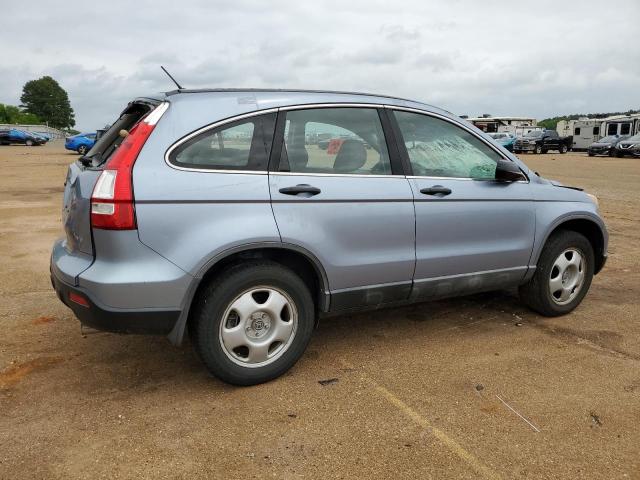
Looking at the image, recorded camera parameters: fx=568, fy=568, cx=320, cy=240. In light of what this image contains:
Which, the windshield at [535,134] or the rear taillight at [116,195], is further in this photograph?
the windshield at [535,134]

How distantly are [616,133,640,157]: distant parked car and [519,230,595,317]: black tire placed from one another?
106 feet

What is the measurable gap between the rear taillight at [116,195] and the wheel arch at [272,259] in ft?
1.61

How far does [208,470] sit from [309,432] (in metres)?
0.56

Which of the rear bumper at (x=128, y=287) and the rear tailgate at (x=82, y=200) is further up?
the rear tailgate at (x=82, y=200)

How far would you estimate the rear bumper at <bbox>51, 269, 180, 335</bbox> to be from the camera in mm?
2991

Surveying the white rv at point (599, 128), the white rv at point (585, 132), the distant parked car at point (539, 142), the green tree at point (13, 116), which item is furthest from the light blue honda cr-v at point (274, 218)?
the green tree at point (13, 116)

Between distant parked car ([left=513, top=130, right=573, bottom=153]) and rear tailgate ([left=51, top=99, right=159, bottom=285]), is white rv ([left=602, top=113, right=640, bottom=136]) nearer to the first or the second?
distant parked car ([left=513, top=130, right=573, bottom=153])

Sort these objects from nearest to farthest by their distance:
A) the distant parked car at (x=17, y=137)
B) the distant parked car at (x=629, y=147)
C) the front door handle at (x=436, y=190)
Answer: the front door handle at (x=436, y=190)
the distant parked car at (x=629, y=147)
the distant parked car at (x=17, y=137)

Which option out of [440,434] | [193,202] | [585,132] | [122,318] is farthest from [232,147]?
[585,132]

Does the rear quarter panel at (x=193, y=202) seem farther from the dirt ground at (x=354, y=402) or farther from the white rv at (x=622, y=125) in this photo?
the white rv at (x=622, y=125)

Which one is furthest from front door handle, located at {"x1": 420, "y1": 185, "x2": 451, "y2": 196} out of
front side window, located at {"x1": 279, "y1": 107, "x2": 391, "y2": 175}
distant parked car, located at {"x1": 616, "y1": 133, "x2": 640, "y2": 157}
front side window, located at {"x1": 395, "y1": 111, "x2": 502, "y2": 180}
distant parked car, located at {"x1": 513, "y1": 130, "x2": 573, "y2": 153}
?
distant parked car, located at {"x1": 513, "y1": 130, "x2": 573, "y2": 153}

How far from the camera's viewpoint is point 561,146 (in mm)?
40531

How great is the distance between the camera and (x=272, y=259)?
344cm

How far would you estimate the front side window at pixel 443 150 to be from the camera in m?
3.88
